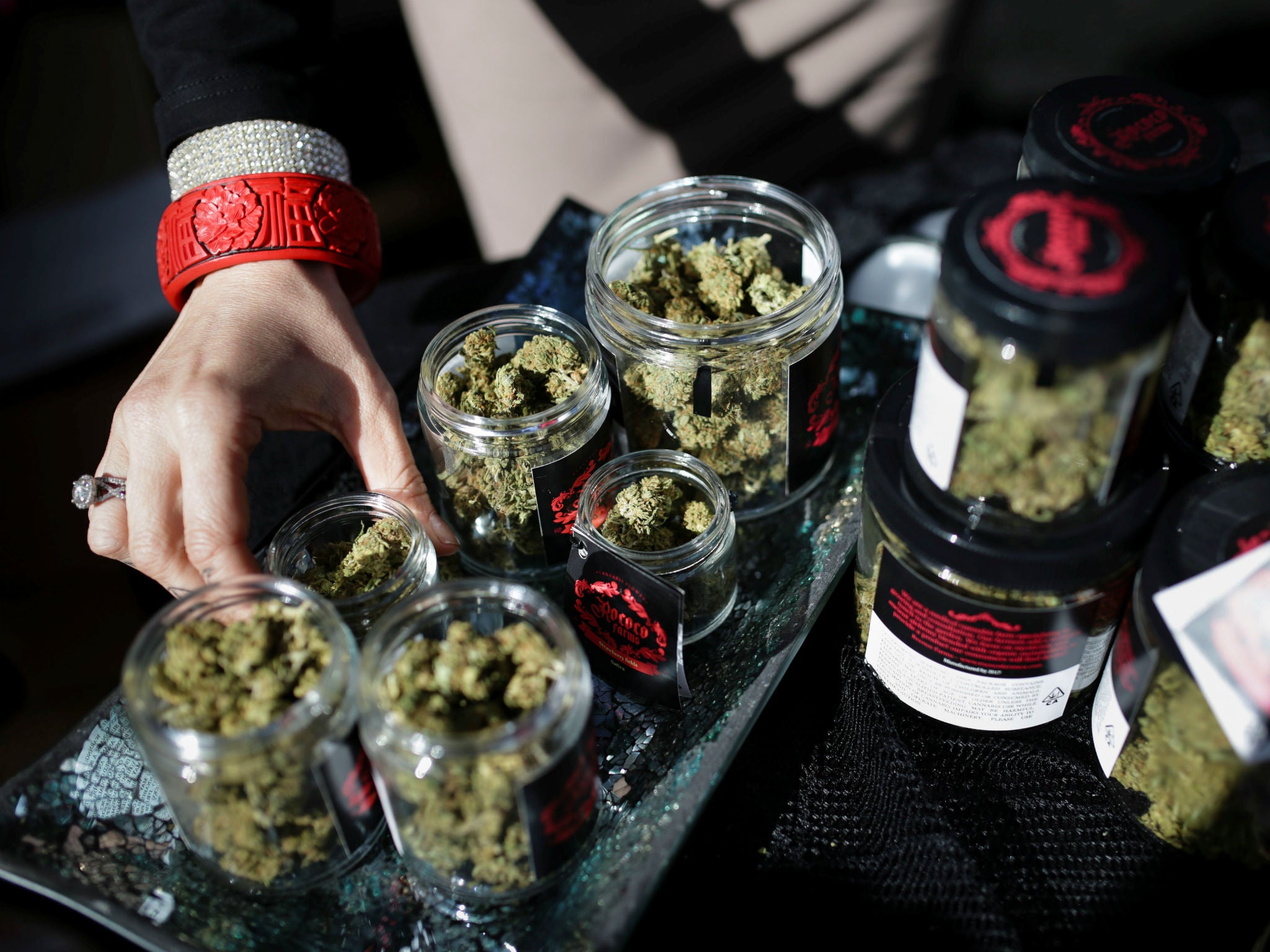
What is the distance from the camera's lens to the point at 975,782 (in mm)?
971

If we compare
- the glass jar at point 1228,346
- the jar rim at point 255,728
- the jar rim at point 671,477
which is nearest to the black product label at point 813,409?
the jar rim at point 671,477

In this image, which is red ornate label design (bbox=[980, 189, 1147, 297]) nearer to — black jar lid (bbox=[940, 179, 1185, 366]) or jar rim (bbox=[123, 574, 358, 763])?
black jar lid (bbox=[940, 179, 1185, 366])

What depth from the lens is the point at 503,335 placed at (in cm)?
116

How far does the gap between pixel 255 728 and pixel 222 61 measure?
2.94ft

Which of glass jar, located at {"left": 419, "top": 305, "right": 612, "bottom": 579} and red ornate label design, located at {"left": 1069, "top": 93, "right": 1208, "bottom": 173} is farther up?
red ornate label design, located at {"left": 1069, "top": 93, "right": 1208, "bottom": 173}

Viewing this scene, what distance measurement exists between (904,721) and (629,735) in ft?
0.92

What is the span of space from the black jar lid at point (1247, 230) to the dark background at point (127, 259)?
53 centimetres

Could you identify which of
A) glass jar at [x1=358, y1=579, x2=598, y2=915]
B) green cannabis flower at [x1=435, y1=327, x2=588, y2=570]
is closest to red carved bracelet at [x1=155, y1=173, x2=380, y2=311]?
green cannabis flower at [x1=435, y1=327, x2=588, y2=570]

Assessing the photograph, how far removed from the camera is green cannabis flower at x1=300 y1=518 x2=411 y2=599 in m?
0.96

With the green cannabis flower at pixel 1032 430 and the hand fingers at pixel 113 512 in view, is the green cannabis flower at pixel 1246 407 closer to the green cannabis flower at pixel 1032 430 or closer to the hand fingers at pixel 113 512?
the green cannabis flower at pixel 1032 430

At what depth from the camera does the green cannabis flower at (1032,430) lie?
2.31 feet

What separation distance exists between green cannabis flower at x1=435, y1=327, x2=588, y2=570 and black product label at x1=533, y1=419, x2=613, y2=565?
12 millimetres

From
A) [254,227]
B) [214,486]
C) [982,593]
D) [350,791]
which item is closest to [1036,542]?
[982,593]

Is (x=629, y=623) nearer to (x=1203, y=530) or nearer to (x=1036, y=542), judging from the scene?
(x=1036, y=542)
